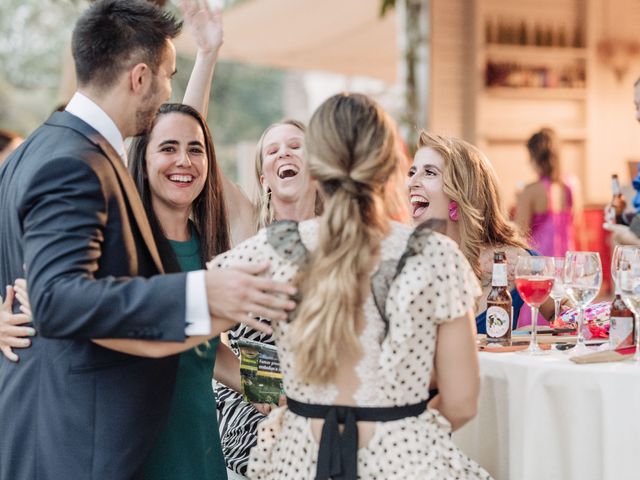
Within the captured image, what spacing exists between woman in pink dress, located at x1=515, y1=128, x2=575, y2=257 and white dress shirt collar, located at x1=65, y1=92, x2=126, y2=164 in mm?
4756

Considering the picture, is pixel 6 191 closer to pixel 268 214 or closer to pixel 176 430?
pixel 176 430

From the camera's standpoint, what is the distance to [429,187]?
3.31 m

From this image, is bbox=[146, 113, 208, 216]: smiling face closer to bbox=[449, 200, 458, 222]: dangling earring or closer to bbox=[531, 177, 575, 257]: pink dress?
bbox=[449, 200, 458, 222]: dangling earring

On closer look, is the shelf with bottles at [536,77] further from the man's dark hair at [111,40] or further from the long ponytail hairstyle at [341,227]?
the long ponytail hairstyle at [341,227]

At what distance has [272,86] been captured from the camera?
70.7 ft

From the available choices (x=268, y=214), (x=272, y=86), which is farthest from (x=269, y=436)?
(x=272, y=86)

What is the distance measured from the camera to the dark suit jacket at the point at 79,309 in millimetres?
1701

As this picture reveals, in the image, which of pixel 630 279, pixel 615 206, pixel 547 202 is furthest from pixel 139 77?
pixel 547 202

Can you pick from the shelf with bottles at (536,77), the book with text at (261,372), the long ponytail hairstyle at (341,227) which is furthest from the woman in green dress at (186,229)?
the shelf with bottles at (536,77)

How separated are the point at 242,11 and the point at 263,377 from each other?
7.51 meters

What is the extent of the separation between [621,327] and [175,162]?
1.31m

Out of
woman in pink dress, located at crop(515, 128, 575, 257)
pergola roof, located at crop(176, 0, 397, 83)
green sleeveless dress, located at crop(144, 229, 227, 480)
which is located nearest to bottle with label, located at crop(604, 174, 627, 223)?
woman in pink dress, located at crop(515, 128, 575, 257)

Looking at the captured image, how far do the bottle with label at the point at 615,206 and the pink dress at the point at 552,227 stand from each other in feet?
6.10

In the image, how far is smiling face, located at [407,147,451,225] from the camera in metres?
3.30
